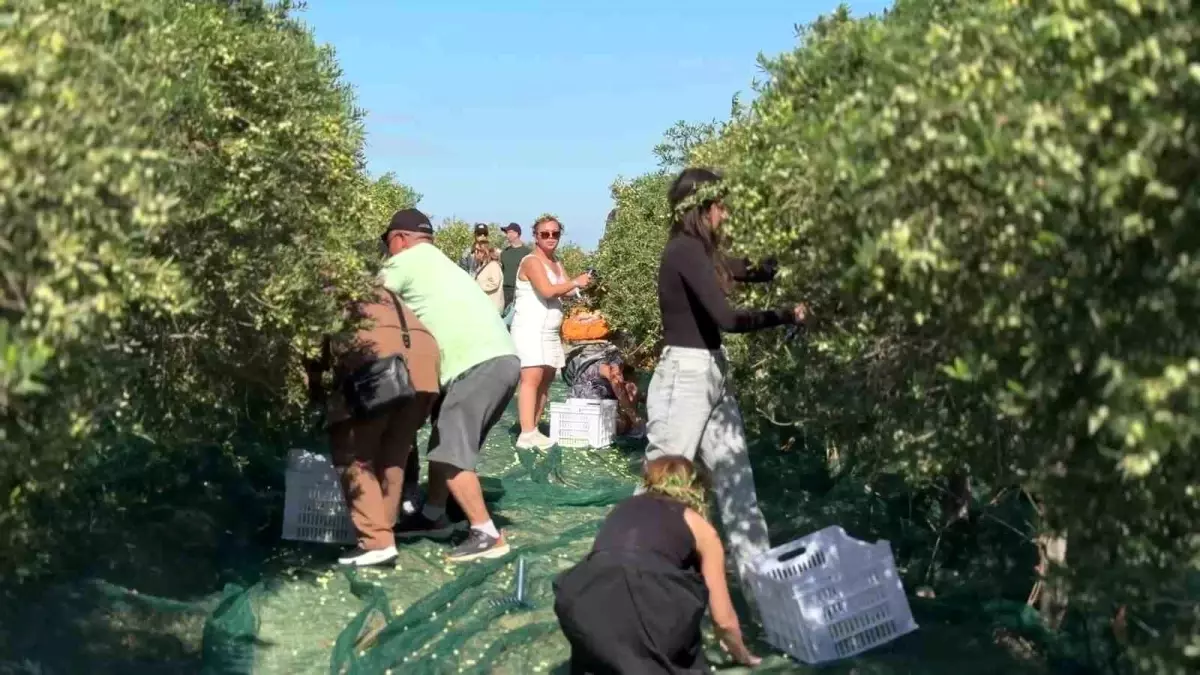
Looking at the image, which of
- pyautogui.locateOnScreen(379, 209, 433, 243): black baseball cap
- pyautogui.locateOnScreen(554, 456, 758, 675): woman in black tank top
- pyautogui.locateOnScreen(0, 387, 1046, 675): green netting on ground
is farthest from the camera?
pyautogui.locateOnScreen(379, 209, 433, 243): black baseball cap

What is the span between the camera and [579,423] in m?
10.3

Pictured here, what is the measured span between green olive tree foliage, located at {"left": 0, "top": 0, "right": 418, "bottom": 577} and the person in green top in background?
7.45 metres

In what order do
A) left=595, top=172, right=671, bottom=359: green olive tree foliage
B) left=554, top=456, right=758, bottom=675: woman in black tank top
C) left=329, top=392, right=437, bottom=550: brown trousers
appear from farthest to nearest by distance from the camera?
1. left=595, top=172, right=671, bottom=359: green olive tree foliage
2. left=329, top=392, right=437, bottom=550: brown trousers
3. left=554, top=456, right=758, bottom=675: woman in black tank top

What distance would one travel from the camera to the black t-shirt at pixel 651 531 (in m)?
4.41

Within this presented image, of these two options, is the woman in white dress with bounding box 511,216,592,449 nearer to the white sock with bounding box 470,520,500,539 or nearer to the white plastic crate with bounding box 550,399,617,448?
the white plastic crate with bounding box 550,399,617,448

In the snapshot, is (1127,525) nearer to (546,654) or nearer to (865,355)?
(865,355)

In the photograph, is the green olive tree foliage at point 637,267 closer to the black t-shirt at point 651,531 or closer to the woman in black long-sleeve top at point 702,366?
the woman in black long-sleeve top at point 702,366

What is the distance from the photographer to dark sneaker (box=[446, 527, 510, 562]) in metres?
6.45

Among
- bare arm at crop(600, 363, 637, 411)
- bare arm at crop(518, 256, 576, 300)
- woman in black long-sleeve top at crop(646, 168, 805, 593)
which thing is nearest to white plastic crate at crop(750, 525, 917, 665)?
woman in black long-sleeve top at crop(646, 168, 805, 593)

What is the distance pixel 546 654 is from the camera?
5.27m

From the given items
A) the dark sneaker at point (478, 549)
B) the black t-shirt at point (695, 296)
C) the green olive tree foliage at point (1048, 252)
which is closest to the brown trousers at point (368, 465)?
the dark sneaker at point (478, 549)

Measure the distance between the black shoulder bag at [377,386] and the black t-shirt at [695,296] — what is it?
1.45 metres

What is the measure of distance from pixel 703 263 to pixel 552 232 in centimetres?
536

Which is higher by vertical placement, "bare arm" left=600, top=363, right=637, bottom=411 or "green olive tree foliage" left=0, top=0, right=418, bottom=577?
"green olive tree foliage" left=0, top=0, right=418, bottom=577
